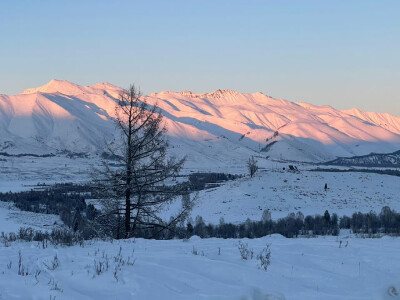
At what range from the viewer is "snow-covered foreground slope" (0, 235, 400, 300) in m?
7.04

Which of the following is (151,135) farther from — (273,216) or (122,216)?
(273,216)

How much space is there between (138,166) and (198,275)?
11.3 meters

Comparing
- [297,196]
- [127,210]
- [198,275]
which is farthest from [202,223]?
[198,275]

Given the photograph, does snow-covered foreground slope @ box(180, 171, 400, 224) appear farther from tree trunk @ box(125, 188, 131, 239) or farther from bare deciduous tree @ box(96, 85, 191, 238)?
tree trunk @ box(125, 188, 131, 239)

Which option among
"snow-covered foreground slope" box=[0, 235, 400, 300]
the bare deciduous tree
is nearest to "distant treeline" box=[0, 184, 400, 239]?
the bare deciduous tree

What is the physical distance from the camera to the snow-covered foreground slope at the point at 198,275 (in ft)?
23.1

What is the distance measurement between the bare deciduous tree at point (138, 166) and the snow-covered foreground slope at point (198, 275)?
26.4 feet

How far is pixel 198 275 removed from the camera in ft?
25.9

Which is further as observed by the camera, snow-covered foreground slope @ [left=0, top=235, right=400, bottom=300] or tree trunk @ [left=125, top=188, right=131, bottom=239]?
tree trunk @ [left=125, top=188, right=131, bottom=239]

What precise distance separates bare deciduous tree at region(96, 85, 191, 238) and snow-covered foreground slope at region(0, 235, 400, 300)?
8032 mm

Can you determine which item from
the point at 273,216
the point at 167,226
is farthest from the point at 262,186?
the point at 167,226

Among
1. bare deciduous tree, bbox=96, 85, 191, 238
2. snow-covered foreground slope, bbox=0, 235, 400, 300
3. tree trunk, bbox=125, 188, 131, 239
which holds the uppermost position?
bare deciduous tree, bbox=96, 85, 191, 238

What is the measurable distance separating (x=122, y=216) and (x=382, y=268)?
41.3ft

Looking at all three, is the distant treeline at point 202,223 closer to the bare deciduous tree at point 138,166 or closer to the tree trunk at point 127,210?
the tree trunk at point 127,210
